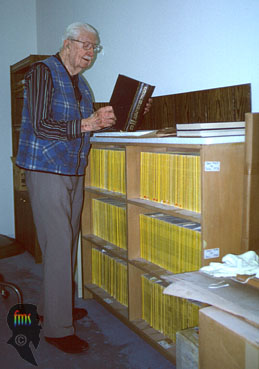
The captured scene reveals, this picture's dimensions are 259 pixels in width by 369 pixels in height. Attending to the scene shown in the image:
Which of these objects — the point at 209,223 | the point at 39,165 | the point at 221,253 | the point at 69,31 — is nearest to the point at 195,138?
the point at 209,223

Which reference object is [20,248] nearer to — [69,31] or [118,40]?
[69,31]

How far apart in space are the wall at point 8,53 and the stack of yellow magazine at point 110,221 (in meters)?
2.19

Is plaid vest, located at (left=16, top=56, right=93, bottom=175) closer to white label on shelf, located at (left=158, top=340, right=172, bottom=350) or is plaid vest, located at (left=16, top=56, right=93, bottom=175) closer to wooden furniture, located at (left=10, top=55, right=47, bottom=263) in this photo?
white label on shelf, located at (left=158, top=340, right=172, bottom=350)

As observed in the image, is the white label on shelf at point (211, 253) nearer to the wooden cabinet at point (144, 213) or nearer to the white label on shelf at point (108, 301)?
the wooden cabinet at point (144, 213)

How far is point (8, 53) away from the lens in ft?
14.4

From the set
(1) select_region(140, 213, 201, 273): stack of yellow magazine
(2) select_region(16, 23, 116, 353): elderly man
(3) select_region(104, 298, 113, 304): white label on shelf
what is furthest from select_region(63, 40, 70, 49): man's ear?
(3) select_region(104, 298, 113, 304): white label on shelf

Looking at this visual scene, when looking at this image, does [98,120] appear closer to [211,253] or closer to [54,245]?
[54,245]

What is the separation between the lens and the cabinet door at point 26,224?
12.0 ft

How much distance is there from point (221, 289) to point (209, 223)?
0.41 metres

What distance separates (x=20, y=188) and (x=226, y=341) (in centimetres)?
315

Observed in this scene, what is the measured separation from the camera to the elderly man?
77.5 inches

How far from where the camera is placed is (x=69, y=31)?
2.07 meters

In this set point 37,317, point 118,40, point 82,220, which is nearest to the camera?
point 37,317

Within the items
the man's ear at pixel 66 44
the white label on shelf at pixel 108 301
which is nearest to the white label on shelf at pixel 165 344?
the white label on shelf at pixel 108 301
